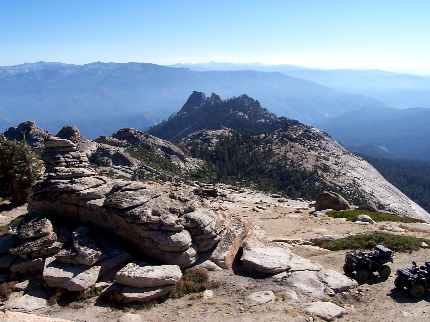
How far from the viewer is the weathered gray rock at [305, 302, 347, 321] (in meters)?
23.9

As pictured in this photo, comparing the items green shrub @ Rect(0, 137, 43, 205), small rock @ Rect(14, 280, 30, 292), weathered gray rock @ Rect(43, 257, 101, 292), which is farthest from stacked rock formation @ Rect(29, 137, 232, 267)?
green shrub @ Rect(0, 137, 43, 205)

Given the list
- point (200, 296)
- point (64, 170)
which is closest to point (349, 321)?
point (200, 296)

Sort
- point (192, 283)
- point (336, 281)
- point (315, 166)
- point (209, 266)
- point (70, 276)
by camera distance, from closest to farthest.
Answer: point (70, 276) < point (192, 283) < point (336, 281) < point (209, 266) < point (315, 166)

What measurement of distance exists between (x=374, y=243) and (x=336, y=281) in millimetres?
8768

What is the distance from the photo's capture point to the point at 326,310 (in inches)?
959

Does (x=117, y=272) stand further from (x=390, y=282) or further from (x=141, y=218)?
(x=390, y=282)

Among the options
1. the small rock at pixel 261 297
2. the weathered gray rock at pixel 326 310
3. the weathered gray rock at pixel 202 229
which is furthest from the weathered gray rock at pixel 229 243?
the weathered gray rock at pixel 326 310

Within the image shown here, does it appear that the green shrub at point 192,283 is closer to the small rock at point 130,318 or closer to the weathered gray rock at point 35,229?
the small rock at point 130,318

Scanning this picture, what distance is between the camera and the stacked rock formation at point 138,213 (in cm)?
2831

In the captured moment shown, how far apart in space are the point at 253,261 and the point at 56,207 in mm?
13909

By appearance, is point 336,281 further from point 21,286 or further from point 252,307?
point 21,286

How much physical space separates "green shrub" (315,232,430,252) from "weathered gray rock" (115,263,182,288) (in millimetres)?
14590

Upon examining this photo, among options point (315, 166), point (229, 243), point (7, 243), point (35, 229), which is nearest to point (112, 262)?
point (35, 229)

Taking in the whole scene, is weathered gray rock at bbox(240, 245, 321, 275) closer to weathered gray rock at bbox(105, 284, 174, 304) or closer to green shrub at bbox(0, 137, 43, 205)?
weathered gray rock at bbox(105, 284, 174, 304)
